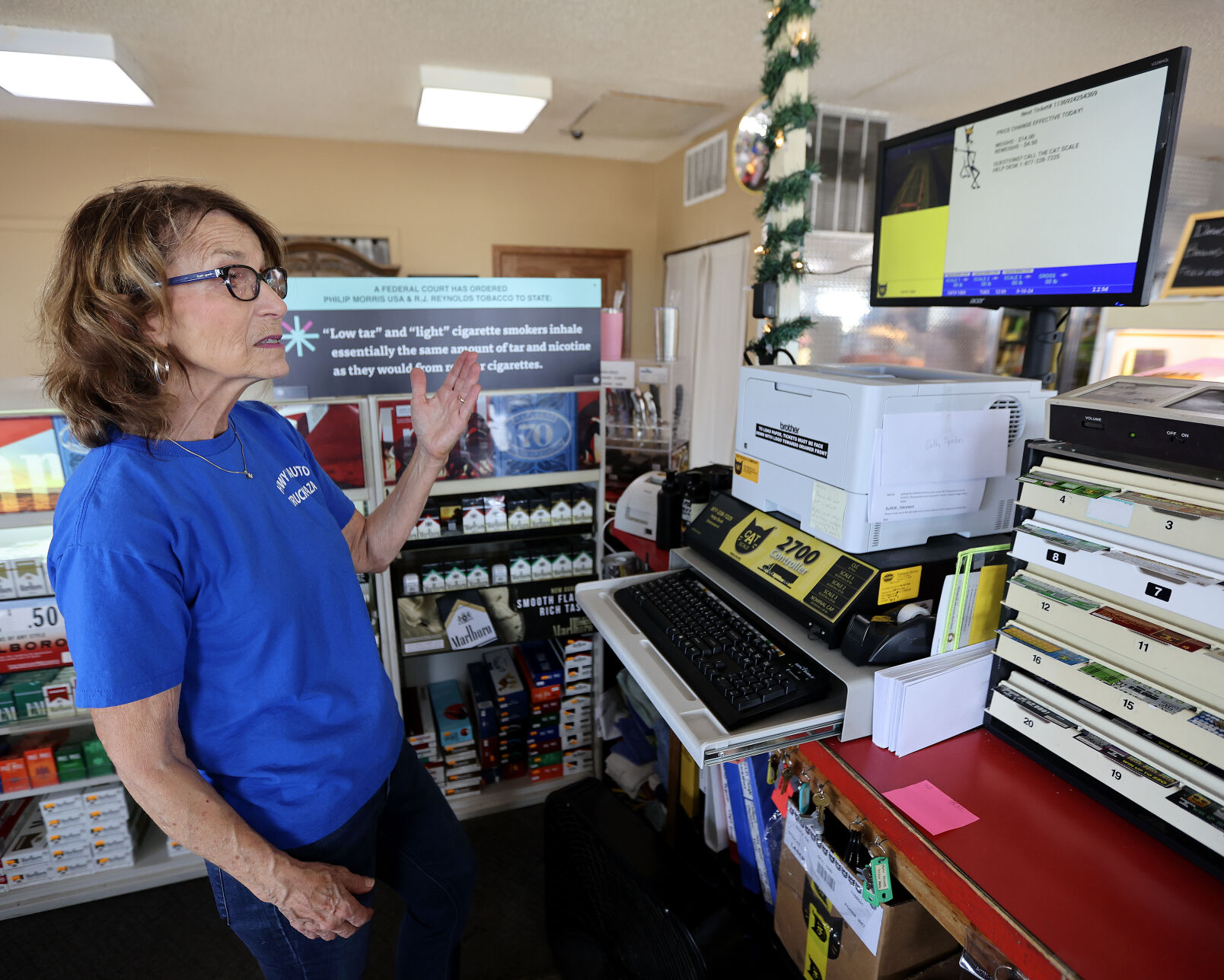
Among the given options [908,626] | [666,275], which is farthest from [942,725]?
[666,275]

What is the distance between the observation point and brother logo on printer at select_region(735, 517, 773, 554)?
1435 millimetres

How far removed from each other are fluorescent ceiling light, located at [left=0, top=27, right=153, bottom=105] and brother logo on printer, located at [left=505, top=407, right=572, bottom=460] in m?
2.98

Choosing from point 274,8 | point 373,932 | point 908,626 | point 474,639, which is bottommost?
point 373,932

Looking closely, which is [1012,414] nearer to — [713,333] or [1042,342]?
[1042,342]

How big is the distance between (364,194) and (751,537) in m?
4.90

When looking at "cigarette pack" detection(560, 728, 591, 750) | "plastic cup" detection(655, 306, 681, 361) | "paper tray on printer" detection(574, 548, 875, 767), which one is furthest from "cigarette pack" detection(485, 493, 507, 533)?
"plastic cup" detection(655, 306, 681, 361)

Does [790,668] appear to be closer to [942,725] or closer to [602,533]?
[942,725]

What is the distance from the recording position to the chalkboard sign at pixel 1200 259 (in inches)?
133

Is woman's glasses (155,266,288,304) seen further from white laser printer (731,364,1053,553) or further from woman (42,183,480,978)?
white laser printer (731,364,1053,553)

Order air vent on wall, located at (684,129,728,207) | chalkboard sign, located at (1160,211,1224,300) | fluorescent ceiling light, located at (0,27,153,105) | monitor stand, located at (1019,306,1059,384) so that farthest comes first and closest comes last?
air vent on wall, located at (684,129,728,207)
chalkboard sign, located at (1160,211,1224,300)
fluorescent ceiling light, located at (0,27,153,105)
monitor stand, located at (1019,306,1059,384)

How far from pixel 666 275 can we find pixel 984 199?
472 cm

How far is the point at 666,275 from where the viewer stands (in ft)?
19.4

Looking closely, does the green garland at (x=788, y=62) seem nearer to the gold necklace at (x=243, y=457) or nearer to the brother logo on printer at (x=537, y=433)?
the brother logo on printer at (x=537, y=433)

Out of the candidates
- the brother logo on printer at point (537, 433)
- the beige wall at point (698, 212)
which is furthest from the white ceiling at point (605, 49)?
the brother logo on printer at point (537, 433)
